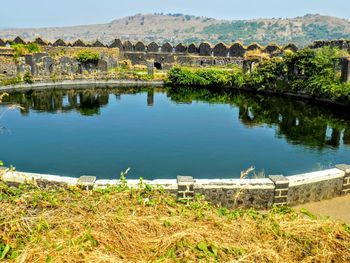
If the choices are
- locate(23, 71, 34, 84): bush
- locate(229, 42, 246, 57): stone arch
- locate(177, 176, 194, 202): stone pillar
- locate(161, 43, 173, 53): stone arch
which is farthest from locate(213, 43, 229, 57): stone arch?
locate(177, 176, 194, 202): stone pillar

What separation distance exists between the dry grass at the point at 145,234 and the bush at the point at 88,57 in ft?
137

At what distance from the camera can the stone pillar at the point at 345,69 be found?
31986mm

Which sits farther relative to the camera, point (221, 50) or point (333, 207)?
point (221, 50)

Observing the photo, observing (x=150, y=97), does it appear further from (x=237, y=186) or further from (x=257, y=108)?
(x=237, y=186)

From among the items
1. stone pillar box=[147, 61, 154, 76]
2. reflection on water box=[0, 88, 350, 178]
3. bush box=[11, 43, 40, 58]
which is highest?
bush box=[11, 43, 40, 58]

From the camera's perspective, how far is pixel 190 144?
21.3 meters

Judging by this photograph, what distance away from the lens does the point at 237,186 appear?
1103 centimetres

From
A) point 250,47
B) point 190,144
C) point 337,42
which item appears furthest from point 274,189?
point 250,47

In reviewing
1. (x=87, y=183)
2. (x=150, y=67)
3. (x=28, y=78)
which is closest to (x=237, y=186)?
(x=87, y=183)

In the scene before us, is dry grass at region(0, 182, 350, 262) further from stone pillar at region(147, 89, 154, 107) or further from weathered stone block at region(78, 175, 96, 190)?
stone pillar at region(147, 89, 154, 107)

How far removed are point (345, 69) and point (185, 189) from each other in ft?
89.4

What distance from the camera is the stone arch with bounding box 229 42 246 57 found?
190 feet

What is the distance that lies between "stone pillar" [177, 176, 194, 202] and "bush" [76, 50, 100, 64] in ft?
132

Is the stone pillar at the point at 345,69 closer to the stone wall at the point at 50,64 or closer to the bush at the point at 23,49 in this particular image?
the stone wall at the point at 50,64
